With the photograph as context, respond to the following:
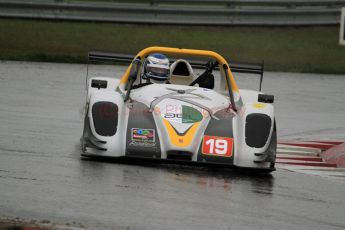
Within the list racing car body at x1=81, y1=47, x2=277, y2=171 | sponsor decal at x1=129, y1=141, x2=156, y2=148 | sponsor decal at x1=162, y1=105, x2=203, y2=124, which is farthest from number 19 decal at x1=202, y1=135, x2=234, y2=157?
sponsor decal at x1=129, y1=141, x2=156, y2=148

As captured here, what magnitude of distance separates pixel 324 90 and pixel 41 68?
5.65m

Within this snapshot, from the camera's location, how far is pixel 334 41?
26.0 metres

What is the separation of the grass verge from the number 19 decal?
11313 millimetres

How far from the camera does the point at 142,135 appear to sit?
35.8 ft

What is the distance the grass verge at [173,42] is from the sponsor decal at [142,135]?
1097 cm

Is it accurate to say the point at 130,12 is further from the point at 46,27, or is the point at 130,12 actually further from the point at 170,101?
the point at 170,101

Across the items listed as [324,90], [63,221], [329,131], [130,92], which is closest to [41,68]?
[324,90]

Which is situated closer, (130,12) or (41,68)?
(41,68)

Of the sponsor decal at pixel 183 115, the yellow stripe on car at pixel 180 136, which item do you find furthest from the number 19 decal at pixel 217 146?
the sponsor decal at pixel 183 115

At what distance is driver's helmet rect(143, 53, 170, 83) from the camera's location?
495 inches

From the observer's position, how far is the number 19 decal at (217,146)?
1072 cm

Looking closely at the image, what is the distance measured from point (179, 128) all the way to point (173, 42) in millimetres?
12848

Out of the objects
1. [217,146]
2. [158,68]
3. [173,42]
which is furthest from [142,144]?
[173,42]

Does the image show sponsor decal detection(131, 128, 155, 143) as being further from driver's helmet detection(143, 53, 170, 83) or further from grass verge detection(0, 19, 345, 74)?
grass verge detection(0, 19, 345, 74)
